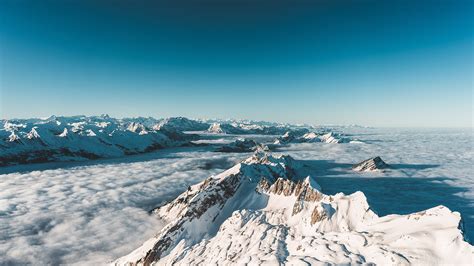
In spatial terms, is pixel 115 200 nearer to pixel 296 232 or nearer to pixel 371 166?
pixel 296 232

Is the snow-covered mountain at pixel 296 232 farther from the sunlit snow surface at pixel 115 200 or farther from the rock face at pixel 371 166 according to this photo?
the rock face at pixel 371 166

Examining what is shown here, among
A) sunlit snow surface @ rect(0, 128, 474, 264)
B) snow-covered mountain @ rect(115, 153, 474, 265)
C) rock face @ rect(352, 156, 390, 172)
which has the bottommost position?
sunlit snow surface @ rect(0, 128, 474, 264)

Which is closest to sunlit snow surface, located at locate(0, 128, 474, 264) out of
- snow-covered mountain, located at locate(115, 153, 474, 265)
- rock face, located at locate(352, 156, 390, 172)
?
rock face, located at locate(352, 156, 390, 172)

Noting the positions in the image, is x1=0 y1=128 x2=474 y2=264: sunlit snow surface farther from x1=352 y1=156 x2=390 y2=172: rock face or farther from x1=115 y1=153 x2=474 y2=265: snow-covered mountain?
x1=115 y1=153 x2=474 y2=265: snow-covered mountain

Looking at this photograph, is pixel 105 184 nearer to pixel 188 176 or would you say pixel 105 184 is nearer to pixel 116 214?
pixel 188 176

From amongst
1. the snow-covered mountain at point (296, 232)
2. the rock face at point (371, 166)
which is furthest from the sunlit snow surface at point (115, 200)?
the snow-covered mountain at point (296, 232)

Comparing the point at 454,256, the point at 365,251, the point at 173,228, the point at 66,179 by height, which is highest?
the point at 454,256

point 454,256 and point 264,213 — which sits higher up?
point 454,256

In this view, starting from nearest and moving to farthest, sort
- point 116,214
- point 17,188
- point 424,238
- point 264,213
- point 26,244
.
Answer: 1. point 424,238
2. point 264,213
3. point 26,244
4. point 116,214
5. point 17,188

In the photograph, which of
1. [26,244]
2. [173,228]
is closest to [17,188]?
[26,244]
